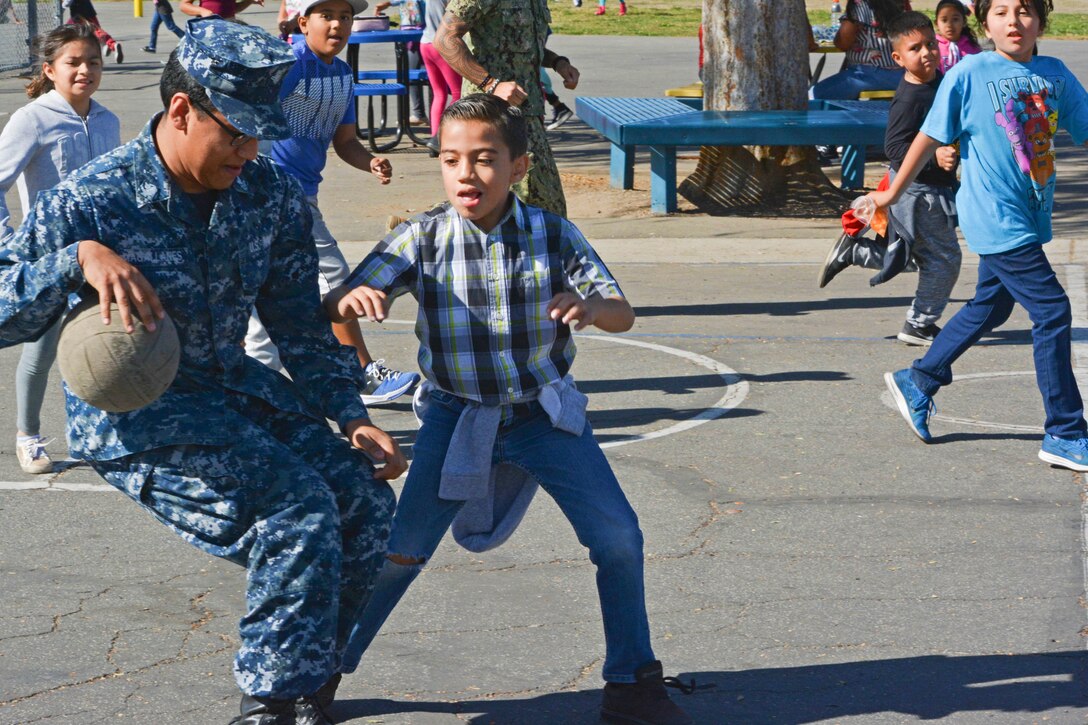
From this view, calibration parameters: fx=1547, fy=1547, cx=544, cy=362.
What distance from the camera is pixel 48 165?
6633mm

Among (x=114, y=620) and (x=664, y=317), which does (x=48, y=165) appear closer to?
(x=114, y=620)

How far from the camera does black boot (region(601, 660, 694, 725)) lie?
4055mm

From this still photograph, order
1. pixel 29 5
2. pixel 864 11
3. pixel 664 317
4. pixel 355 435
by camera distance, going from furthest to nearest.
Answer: pixel 29 5
pixel 864 11
pixel 664 317
pixel 355 435

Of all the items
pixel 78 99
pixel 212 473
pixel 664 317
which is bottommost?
pixel 664 317

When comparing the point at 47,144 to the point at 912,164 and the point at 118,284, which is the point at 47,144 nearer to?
the point at 118,284

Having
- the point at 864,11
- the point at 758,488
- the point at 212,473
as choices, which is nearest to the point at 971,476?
the point at 758,488

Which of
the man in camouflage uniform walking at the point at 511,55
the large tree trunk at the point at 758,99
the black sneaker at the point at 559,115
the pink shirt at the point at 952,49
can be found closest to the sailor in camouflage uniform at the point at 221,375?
the man in camouflage uniform walking at the point at 511,55

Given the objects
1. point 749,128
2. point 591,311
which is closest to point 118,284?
point 591,311

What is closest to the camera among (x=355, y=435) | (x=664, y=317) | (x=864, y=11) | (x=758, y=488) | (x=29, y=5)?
(x=355, y=435)

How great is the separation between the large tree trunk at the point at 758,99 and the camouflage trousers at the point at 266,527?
10.5m

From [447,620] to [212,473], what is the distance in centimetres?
152

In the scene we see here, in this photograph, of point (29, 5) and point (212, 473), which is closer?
point (212, 473)

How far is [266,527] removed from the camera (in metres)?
3.64

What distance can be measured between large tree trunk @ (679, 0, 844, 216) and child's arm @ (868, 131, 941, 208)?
6.88 m
